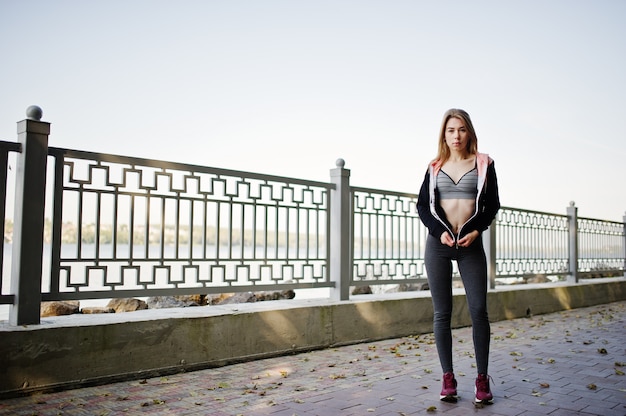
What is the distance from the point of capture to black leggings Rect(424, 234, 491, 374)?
3713 mm

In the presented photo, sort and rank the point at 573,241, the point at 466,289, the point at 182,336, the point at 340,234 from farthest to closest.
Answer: the point at 573,241 < the point at 340,234 < the point at 182,336 < the point at 466,289

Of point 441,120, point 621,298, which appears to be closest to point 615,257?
point 621,298

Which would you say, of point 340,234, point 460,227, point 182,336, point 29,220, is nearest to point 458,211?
point 460,227

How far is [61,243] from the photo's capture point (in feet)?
14.5

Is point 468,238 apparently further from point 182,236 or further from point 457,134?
point 182,236

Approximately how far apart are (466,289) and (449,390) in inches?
26.9

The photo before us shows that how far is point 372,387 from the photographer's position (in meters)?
4.28

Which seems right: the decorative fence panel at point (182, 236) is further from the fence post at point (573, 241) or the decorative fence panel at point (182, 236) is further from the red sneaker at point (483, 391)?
the fence post at point (573, 241)

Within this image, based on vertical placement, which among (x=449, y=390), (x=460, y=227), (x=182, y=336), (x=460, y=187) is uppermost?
(x=460, y=187)

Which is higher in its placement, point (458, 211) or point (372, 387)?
point (458, 211)

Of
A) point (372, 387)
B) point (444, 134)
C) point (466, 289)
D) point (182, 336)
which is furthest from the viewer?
point (182, 336)

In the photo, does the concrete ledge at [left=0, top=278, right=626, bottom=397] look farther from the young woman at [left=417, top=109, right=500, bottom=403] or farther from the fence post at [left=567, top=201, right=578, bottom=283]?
the fence post at [left=567, top=201, right=578, bottom=283]

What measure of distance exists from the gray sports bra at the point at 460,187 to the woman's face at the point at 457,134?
0.19 meters

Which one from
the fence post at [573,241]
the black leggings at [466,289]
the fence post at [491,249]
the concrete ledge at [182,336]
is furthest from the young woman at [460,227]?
the fence post at [573,241]
